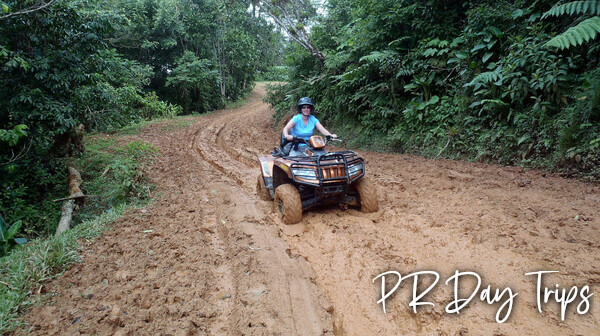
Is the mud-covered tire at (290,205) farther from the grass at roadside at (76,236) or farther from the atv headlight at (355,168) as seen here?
the grass at roadside at (76,236)

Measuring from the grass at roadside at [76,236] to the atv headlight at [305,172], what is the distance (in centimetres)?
253

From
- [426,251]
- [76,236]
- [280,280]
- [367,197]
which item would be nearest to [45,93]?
[76,236]

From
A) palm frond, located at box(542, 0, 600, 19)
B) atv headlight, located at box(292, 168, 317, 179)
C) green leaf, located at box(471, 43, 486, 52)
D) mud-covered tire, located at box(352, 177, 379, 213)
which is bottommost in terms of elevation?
mud-covered tire, located at box(352, 177, 379, 213)

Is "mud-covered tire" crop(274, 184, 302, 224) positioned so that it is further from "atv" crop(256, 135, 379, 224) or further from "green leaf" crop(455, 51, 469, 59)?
"green leaf" crop(455, 51, 469, 59)

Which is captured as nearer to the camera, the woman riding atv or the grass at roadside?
the grass at roadside

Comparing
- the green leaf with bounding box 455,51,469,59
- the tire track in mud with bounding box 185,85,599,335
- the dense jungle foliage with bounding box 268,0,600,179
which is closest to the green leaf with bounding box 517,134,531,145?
the dense jungle foliage with bounding box 268,0,600,179

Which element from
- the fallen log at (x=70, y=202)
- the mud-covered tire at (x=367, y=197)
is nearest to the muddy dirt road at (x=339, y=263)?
the mud-covered tire at (x=367, y=197)

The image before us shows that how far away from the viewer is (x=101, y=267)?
123 inches

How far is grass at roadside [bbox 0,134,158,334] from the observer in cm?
255

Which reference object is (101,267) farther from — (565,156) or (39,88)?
(565,156)

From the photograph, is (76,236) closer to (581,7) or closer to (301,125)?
(301,125)

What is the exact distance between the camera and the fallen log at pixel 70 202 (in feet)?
16.9

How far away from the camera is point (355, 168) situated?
13.5 ft

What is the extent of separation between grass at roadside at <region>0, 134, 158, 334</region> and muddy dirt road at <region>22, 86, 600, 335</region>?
6.0 inches
